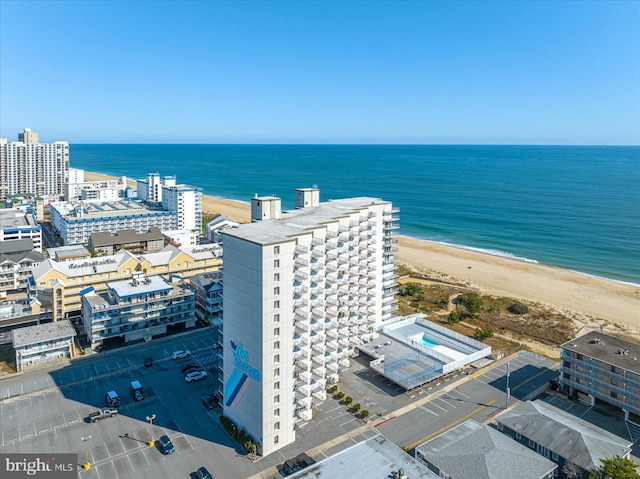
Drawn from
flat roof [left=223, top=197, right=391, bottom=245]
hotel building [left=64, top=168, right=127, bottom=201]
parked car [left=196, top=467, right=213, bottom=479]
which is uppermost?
hotel building [left=64, top=168, right=127, bottom=201]

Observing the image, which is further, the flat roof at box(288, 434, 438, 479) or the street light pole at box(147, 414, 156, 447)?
the street light pole at box(147, 414, 156, 447)

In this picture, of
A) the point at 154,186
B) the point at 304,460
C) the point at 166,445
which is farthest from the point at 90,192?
the point at 304,460

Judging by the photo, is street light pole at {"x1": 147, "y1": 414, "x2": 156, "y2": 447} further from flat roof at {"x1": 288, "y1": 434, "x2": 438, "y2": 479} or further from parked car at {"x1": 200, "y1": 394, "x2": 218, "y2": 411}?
flat roof at {"x1": 288, "y1": 434, "x2": 438, "y2": 479}

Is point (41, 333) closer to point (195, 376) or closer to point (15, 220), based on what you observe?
point (195, 376)

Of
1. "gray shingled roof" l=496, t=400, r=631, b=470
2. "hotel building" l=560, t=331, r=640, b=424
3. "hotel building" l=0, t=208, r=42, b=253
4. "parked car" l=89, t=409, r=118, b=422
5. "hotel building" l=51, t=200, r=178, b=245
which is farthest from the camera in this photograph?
"hotel building" l=51, t=200, r=178, b=245

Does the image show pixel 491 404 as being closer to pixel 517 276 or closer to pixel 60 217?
pixel 517 276

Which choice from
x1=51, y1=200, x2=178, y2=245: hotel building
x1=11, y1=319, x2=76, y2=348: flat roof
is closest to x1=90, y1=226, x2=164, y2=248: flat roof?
x1=51, y1=200, x2=178, y2=245: hotel building
